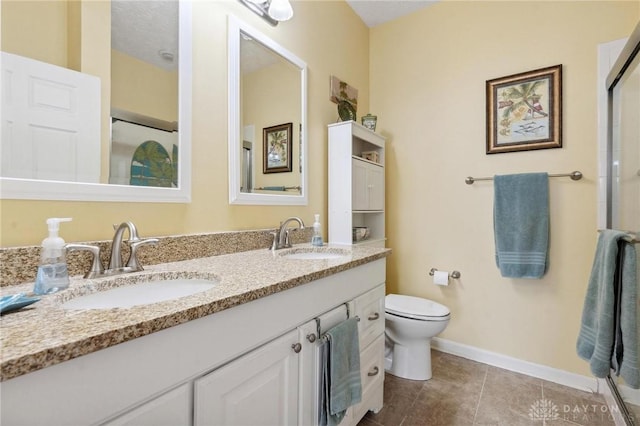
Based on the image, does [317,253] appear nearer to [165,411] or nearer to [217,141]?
[217,141]

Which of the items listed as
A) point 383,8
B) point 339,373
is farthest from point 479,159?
point 339,373

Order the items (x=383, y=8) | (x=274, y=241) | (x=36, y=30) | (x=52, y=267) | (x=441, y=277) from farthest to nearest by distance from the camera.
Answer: (x=383, y=8), (x=441, y=277), (x=274, y=241), (x=36, y=30), (x=52, y=267)

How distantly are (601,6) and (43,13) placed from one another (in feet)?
8.61

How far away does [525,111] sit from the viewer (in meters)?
1.86

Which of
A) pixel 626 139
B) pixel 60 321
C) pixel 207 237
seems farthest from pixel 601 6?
pixel 60 321

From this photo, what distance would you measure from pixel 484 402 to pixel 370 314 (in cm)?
89

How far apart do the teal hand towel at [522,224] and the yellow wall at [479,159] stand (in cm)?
8

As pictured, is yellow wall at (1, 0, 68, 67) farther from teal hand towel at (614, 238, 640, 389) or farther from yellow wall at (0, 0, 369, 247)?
teal hand towel at (614, 238, 640, 389)

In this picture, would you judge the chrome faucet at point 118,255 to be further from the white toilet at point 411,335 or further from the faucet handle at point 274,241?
the white toilet at point 411,335

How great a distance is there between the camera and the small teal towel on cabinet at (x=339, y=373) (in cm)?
102

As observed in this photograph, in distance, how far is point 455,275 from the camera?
6.81 ft

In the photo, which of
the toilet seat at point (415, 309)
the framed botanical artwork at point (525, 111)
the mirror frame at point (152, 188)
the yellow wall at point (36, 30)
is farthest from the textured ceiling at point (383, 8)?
the toilet seat at point (415, 309)

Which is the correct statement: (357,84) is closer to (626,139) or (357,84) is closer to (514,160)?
(514,160)

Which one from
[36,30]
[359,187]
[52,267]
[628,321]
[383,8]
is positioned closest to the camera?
[52,267]
